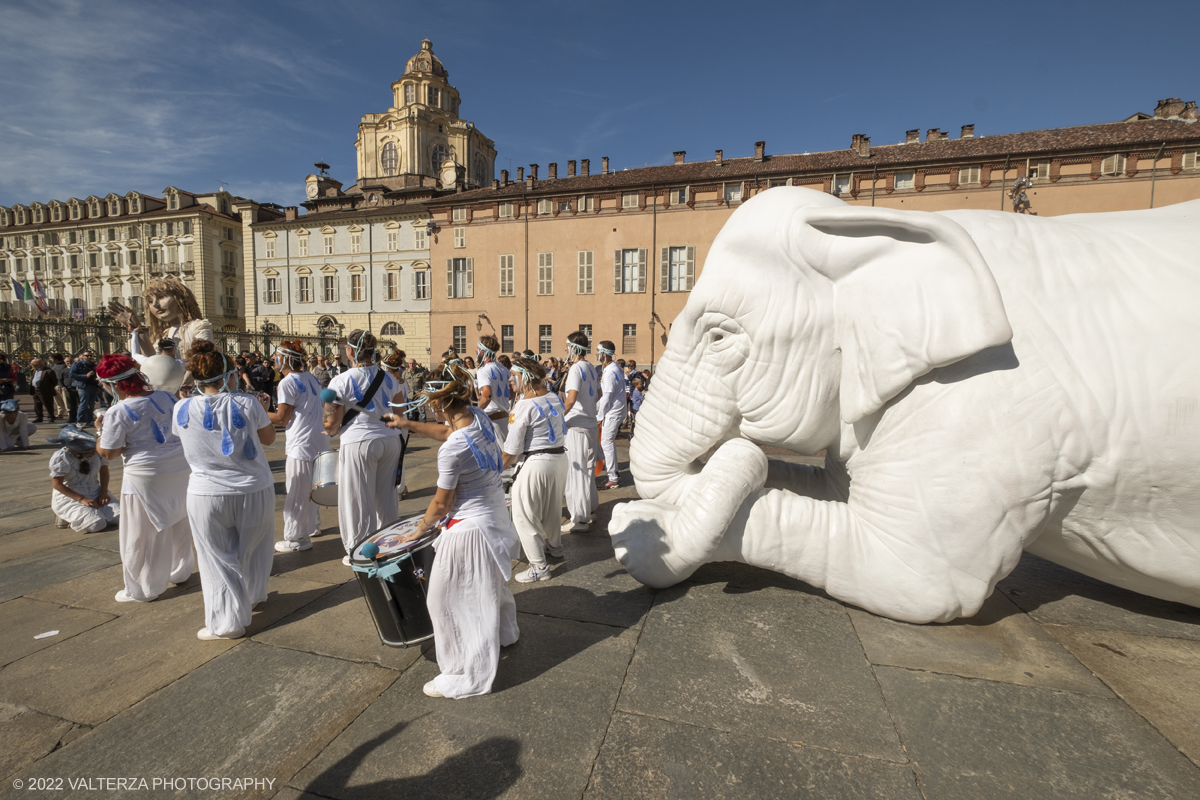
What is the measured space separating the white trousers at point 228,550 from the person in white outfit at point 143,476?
757mm

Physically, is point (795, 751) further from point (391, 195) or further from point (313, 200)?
point (313, 200)

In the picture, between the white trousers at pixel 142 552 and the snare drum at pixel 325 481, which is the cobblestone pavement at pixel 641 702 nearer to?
the white trousers at pixel 142 552

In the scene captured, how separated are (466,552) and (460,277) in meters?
31.0

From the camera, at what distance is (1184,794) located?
184 cm

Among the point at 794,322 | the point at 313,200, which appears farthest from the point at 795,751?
the point at 313,200

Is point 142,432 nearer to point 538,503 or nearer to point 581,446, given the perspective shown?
Answer: point 538,503

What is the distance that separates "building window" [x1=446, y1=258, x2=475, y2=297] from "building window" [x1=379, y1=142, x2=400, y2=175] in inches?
794

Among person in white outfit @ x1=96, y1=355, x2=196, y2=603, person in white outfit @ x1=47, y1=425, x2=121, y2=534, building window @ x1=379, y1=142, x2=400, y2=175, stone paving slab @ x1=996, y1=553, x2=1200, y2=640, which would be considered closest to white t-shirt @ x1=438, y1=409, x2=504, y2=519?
person in white outfit @ x1=96, y1=355, x2=196, y2=603

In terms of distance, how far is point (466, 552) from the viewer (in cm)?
266

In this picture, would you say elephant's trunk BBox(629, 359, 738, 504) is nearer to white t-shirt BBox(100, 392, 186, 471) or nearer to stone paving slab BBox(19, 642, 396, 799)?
stone paving slab BBox(19, 642, 396, 799)

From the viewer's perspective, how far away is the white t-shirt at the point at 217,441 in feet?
10.4

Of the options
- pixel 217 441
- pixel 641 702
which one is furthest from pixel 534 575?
pixel 217 441

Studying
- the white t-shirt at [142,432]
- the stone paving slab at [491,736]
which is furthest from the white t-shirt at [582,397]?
the white t-shirt at [142,432]

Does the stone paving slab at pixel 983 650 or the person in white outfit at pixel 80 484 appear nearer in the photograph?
the stone paving slab at pixel 983 650
